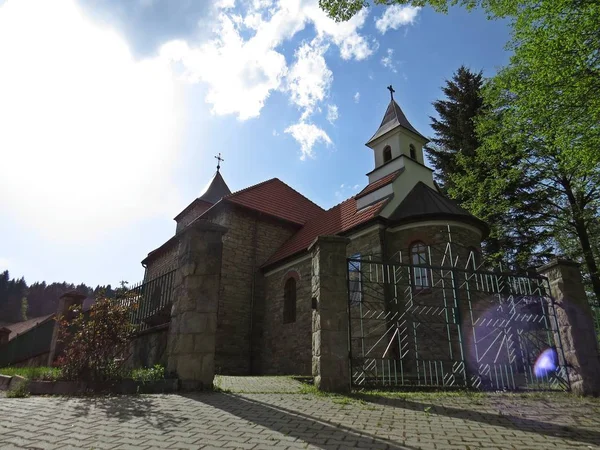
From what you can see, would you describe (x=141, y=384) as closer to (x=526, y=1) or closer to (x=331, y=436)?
(x=331, y=436)

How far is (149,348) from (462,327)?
5.95m

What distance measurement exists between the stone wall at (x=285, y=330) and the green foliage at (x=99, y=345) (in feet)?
24.3

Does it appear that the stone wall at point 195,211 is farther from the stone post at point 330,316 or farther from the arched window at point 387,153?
the stone post at point 330,316

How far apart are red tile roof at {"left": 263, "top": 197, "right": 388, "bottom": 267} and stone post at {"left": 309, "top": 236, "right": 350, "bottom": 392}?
5978 millimetres

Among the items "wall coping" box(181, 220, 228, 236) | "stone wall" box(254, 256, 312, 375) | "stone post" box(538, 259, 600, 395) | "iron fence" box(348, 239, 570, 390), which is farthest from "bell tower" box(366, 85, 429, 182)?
"wall coping" box(181, 220, 228, 236)

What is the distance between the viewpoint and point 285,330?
Result: 1377 centimetres

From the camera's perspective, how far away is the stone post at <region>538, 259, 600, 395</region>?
6328mm

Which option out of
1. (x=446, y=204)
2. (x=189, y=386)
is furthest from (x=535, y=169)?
(x=189, y=386)

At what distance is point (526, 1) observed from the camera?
9.02m

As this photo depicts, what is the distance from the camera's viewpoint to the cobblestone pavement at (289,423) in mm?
2846

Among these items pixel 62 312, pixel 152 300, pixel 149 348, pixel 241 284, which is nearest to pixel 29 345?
pixel 62 312

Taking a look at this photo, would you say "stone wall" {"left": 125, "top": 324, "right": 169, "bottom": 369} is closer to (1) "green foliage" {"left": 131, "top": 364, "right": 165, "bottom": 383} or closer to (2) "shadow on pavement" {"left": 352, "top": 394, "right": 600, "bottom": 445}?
(1) "green foliage" {"left": 131, "top": 364, "right": 165, "bottom": 383}

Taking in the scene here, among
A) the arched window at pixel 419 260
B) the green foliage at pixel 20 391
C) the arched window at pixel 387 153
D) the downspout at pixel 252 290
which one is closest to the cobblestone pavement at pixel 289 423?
the green foliage at pixel 20 391

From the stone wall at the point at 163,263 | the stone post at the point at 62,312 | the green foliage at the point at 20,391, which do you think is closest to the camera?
the green foliage at the point at 20,391
